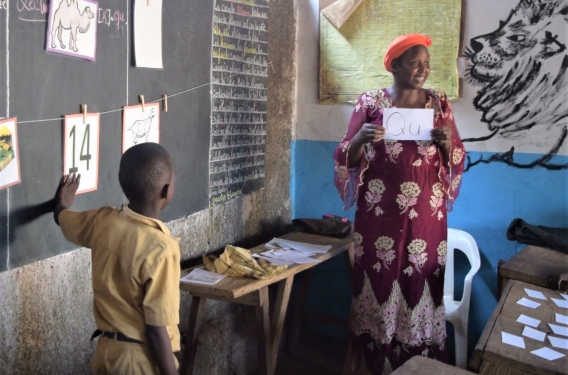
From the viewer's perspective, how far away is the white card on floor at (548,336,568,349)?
188 centimetres

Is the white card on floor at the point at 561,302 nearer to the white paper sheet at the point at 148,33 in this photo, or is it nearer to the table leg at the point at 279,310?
the table leg at the point at 279,310

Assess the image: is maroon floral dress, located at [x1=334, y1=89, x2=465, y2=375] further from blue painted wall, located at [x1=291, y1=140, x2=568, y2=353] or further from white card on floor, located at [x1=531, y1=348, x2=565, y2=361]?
white card on floor, located at [x1=531, y1=348, x2=565, y2=361]

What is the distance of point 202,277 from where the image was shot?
2.78 metres

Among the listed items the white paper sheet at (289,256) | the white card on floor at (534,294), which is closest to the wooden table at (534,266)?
the white card on floor at (534,294)

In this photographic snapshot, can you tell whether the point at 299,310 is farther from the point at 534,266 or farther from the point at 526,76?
the point at 526,76

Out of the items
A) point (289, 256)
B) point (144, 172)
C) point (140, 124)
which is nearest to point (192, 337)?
point (289, 256)

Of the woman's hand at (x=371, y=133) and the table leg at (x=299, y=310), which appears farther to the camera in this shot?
the table leg at (x=299, y=310)

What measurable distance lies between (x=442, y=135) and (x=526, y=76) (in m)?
1.03

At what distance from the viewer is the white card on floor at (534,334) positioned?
6.39 ft

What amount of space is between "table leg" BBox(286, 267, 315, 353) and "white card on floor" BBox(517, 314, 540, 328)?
1.85 metres

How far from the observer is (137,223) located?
71.7 inches

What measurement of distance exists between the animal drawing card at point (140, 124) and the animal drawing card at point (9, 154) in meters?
0.56

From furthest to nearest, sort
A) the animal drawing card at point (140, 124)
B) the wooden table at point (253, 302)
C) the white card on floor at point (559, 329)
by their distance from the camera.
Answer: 1. the wooden table at point (253, 302)
2. the animal drawing card at point (140, 124)
3. the white card on floor at point (559, 329)

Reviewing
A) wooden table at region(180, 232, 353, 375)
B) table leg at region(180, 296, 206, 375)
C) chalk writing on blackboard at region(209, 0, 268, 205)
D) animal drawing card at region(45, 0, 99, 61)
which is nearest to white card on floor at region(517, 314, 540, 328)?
wooden table at region(180, 232, 353, 375)
